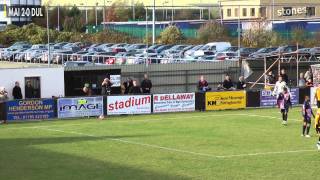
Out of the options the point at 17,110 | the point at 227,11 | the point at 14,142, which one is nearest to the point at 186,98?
the point at 17,110

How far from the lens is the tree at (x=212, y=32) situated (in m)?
91.7

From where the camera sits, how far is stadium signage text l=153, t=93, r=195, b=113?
40.3 m

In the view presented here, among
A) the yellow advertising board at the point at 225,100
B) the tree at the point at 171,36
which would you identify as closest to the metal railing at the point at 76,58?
the yellow advertising board at the point at 225,100

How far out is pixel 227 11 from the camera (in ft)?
410

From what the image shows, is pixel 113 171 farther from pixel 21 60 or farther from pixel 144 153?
pixel 21 60

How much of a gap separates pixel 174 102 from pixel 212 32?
52.9m

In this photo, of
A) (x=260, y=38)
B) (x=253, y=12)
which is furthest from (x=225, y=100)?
(x=253, y=12)

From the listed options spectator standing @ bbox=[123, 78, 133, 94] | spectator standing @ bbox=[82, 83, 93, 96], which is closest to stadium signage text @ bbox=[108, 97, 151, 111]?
spectator standing @ bbox=[123, 78, 133, 94]

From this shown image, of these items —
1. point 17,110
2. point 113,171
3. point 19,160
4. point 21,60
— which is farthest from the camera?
point 21,60

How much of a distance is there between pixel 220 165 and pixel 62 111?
17.4 meters

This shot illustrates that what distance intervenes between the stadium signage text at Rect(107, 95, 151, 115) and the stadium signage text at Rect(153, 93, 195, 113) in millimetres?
455

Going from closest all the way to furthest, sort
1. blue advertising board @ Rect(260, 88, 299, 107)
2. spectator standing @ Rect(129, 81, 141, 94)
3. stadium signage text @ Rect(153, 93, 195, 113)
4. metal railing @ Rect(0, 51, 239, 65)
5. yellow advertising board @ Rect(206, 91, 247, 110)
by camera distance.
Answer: stadium signage text @ Rect(153, 93, 195, 113), spectator standing @ Rect(129, 81, 141, 94), yellow advertising board @ Rect(206, 91, 247, 110), blue advertising board @ Rect(260, 88, 299, 107), metal railing @ Rect(0, 51, 239, 65)

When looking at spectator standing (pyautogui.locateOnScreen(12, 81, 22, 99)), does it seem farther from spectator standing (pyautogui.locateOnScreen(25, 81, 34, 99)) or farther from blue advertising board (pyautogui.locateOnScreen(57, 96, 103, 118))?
blue advertising board (pyautogui.locateOnScreen(57, 96, 103, 118))

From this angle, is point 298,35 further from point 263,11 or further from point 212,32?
point 263,11
